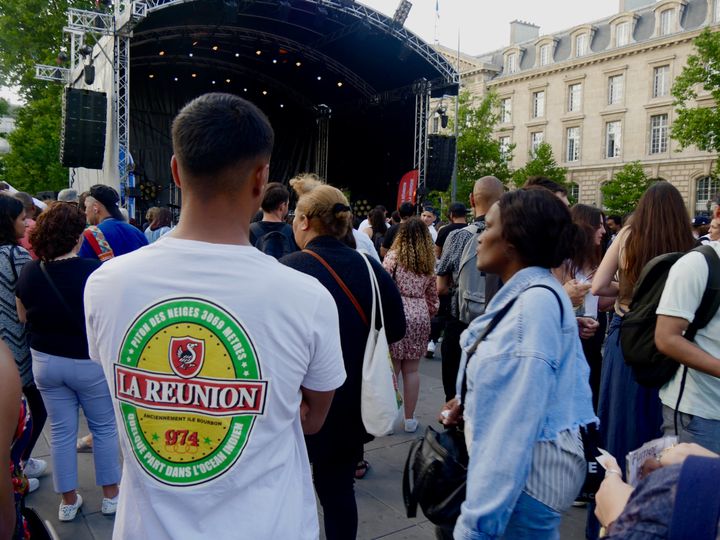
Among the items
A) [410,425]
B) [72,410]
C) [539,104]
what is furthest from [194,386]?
[539,104]

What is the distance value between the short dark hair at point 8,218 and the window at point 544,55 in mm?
44248

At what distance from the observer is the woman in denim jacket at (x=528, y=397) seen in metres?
1.60

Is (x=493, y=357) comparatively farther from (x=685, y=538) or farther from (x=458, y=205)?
(x=458, y=205)

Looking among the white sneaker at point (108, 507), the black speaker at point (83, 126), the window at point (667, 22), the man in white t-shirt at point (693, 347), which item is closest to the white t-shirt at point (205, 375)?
the man in white t-shirt at point (693, 347)

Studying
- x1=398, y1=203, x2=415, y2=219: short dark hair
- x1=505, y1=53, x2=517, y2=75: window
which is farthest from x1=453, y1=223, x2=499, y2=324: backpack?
x1=505, y1=53, x2=517, y2=75: window

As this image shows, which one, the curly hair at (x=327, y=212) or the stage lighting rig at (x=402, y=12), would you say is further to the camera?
the stage lighting rig at (x=402, y=12)

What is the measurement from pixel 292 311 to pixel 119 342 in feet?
1.43

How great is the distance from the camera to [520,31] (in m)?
47.1

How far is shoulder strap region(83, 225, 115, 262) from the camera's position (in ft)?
14.7

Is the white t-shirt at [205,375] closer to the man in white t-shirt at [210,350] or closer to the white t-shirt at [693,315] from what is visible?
the man in white t-shirt at [210,350]

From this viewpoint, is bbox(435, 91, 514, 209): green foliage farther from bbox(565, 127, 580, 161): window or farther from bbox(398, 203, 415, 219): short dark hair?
bbox(398, 203, 415, 219): short dark hair

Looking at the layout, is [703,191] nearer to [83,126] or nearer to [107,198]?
[83,126]

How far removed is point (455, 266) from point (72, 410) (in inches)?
115

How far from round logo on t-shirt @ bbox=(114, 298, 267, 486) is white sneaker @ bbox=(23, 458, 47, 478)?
11.1 ft
